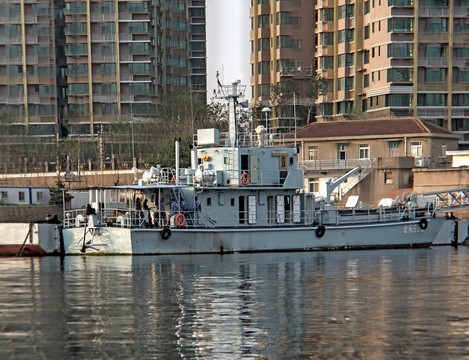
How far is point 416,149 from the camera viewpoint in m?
73.9

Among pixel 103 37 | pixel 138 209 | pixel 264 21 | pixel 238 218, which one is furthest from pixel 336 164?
pixel 103 37

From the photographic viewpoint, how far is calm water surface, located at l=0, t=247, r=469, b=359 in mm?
23125

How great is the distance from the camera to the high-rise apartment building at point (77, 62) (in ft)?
340

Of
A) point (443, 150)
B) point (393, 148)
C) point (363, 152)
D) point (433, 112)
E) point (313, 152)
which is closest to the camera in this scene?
point (393, 148)

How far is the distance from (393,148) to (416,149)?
1.90 meters

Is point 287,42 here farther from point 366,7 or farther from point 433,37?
point 433,37

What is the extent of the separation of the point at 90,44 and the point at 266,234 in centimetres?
6616

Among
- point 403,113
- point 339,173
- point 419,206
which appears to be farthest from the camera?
point 403,113

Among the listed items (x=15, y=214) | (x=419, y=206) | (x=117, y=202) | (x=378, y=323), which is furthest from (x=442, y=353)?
(x=15, y=214)

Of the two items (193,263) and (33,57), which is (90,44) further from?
(193,263)

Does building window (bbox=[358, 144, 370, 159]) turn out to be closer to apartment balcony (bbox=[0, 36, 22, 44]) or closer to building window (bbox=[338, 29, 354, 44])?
building window (bbox=[338, 29, 354, 44])

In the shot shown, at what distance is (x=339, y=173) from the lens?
7262 cm

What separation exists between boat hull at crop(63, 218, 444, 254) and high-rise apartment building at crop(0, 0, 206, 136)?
190 ft

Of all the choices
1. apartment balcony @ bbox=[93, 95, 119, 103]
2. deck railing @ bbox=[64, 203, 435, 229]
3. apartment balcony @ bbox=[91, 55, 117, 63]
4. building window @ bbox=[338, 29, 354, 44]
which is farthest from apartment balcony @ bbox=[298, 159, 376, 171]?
apartment balcony @ bbox=[91, 55, 117, 63]
